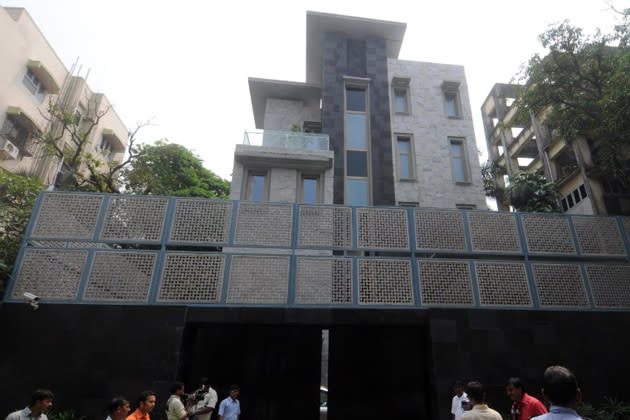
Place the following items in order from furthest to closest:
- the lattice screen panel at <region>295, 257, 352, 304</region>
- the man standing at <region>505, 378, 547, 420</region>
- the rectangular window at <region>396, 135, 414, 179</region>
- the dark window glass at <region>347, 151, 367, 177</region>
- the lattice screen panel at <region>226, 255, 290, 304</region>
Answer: the rectangular window at <region>396, 135, 414, 179</region> → the dark window glass at <region>347, 151, 367, 177</region> → the lattice screen panel at <region>295, 257, 352, 304</region> → the lattice screen panel at <region>226, 255, 290, 304</region> → the man standing at <region>505, 378, 547, 420</region>

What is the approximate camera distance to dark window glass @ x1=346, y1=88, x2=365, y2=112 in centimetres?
1788

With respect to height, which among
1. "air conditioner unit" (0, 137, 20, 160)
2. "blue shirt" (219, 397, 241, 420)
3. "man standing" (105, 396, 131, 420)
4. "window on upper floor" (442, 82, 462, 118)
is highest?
"window on upper floor" (442, 82, 462, 118)

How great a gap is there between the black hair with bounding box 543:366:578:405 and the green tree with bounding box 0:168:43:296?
1057 centimetres

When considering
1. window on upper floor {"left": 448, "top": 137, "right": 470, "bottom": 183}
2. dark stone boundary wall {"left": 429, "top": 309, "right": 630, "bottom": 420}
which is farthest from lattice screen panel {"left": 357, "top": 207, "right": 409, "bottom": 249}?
window on upper floor {"left": 448, "top": 137, "right": 470, "bottom": 183}

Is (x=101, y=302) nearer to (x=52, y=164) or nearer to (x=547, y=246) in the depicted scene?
(x=547, y=246)

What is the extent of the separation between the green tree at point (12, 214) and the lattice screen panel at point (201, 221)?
13.1 feet

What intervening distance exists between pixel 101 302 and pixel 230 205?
364 centimetres

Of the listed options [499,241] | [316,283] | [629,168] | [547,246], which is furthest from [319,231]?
[629,168]

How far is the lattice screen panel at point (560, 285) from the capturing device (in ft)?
29.1

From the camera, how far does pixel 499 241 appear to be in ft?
31.1

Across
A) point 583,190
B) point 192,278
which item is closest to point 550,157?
point 583,190

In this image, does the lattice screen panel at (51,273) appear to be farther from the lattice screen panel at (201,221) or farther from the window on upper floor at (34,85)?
the window on upper floor at (34,85)

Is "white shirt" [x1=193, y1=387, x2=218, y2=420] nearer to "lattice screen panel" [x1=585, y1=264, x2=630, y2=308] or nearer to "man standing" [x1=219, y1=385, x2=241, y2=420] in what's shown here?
"man standing" [x1=219, y1=385, x2=241, y2=420]

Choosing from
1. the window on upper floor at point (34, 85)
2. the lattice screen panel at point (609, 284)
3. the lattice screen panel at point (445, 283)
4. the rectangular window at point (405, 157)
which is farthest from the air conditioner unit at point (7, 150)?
the lattice screen panel at point (609, 284)
